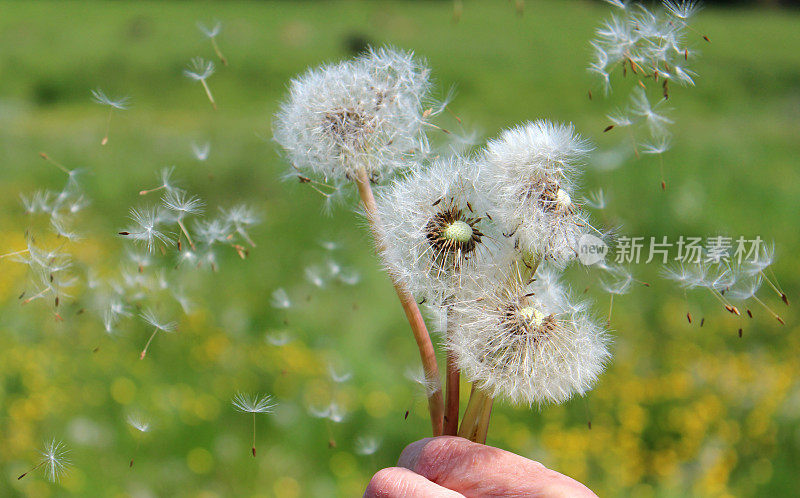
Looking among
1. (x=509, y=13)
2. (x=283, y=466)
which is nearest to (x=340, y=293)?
(x=283, y=466)

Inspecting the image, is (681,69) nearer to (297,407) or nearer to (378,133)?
(378,133)

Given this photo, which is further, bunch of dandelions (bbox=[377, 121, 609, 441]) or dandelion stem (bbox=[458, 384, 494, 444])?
dandelion stem (bbox=[458, 384, 494, 444])

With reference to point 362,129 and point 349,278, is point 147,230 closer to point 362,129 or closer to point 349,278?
point 362,129

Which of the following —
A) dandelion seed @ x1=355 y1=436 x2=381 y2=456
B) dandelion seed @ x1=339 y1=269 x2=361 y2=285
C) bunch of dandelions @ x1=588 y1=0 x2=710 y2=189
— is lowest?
dandelion seed @ x1=355 y1=436 x2=381 y2=456

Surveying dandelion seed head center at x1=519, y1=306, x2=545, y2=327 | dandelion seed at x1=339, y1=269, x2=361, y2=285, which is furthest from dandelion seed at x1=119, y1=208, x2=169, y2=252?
dandelion seed head center at x1=519, y1=306, x2=545, y2=327

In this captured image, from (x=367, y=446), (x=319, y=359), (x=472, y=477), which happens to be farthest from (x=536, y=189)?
(x=319, y=359)

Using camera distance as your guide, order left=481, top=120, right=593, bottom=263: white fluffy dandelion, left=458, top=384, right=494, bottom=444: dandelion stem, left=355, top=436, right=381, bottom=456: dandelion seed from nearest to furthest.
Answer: left=481, top=120, right=593, bottom=263: white fluffy dandelion, left=458, top=384, right=494, bottom=444: dandelion stem, left=355, top=436, right=381, bottom=456: dandelion seed

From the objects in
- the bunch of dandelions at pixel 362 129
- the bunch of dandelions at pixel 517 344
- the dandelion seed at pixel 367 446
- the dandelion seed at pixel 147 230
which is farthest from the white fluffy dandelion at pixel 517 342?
the dandelion seed at pixel 147 230

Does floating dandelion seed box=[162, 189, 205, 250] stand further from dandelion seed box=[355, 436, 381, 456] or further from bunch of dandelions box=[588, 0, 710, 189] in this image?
bunch of dandelions box=[588, 0, 710, 189]
